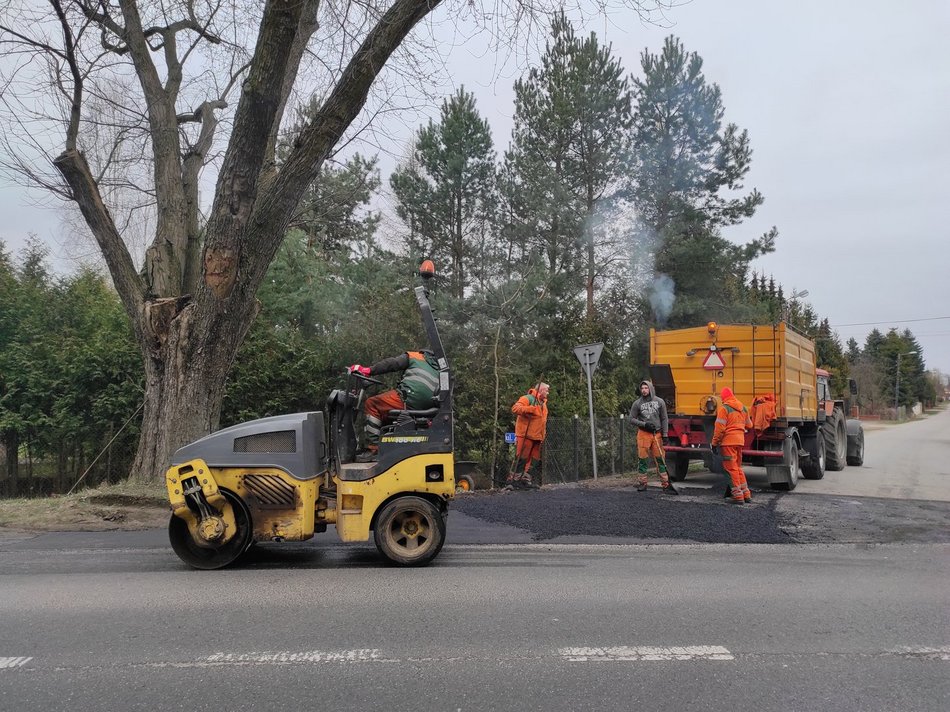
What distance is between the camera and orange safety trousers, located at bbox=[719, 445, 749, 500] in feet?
33.8

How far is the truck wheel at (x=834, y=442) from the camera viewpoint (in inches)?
612

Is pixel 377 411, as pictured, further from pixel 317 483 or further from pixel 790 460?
pixel 790 460

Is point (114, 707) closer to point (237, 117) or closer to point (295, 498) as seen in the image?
point (295, 498)

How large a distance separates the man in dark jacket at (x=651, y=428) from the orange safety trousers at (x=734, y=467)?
1157mm

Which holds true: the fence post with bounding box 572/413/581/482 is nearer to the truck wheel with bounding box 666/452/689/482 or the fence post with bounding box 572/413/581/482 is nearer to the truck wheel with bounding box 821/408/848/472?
the truck wheel with bounding box 666/452/689/482

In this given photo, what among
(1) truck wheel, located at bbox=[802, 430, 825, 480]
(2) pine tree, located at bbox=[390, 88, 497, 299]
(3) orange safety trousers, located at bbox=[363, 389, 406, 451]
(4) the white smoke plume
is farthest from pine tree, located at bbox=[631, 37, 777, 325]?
(3) orange safety trousers, located at bbox=[363, 389, 406, 451]

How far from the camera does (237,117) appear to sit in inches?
376

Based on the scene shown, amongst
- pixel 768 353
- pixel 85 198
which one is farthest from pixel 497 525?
pixel 85 198

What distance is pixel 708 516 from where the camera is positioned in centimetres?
911

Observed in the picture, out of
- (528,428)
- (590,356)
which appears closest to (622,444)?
(590,356)

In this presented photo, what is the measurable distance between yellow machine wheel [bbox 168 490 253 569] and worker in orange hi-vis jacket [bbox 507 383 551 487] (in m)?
5.75

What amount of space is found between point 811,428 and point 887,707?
11442 millimetres

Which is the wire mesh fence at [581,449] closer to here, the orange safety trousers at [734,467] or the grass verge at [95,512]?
the orange safety trousers at [734,467]

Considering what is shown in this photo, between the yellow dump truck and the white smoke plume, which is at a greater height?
A: the white smoke plume
